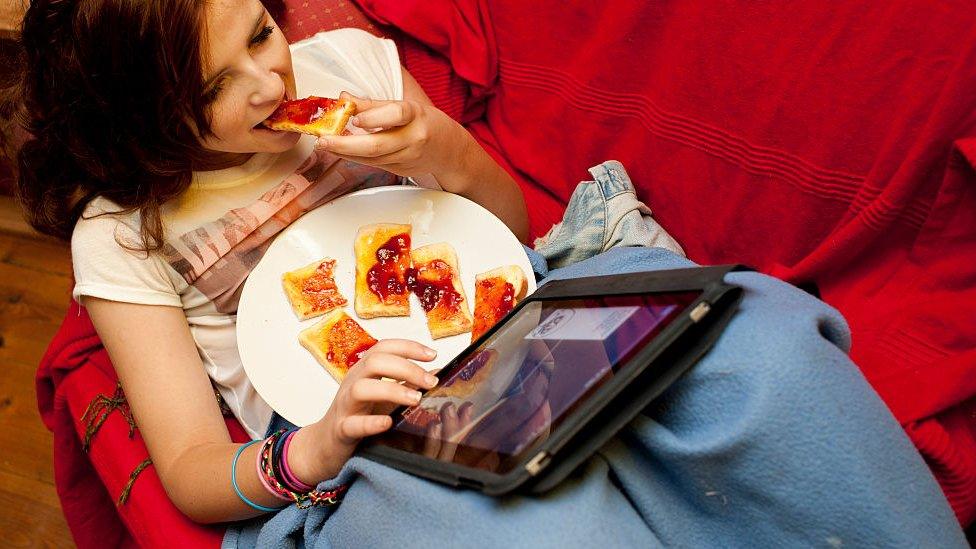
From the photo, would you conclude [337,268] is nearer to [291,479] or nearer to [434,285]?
[434,285]

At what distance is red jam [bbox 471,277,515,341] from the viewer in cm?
120

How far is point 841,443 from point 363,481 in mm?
578

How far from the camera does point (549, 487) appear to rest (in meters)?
0.77

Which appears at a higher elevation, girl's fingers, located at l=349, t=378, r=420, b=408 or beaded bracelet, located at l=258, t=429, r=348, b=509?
girl's fingers, located at l=349, t=378, r=420, b=408

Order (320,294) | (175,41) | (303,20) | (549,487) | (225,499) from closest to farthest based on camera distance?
(549,487) < (175,41) < (225,499) < (320,294) < (303,20)

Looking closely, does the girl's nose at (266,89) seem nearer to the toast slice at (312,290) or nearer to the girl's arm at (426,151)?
the girl's arm at (426,151)

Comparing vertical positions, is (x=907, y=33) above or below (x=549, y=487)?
above

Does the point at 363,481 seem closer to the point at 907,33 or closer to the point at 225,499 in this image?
the point at 225,499

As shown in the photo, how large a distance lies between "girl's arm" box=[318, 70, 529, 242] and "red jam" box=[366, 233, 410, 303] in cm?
14

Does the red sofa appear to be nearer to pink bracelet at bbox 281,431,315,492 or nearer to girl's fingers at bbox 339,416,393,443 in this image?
pink bracelet at bbox 281,431,315,492

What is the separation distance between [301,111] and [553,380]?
636mm

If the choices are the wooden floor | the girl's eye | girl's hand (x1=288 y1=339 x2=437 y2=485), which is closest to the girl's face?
the girl's eye

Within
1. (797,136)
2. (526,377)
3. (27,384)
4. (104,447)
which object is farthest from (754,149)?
(27,384)

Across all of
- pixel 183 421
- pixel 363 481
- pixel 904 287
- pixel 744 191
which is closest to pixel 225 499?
pixel 183 421
